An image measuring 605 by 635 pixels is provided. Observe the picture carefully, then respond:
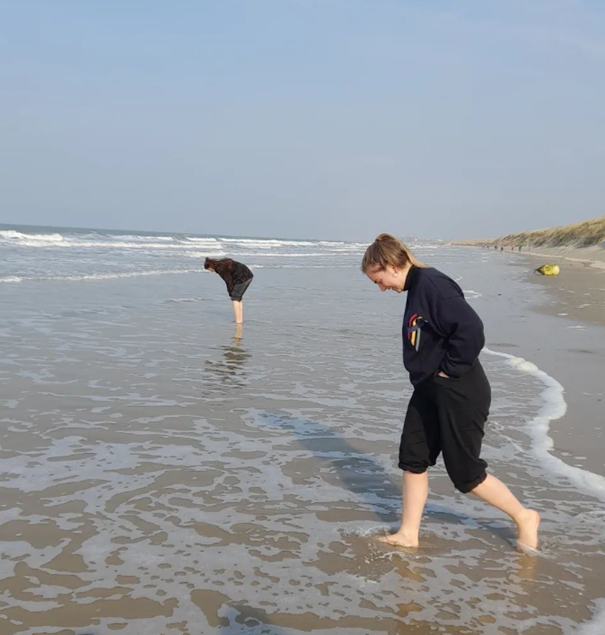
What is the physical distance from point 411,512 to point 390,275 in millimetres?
1299

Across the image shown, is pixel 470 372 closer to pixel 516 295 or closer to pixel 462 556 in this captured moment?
pixel 462 556

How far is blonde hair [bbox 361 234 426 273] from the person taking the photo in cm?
354

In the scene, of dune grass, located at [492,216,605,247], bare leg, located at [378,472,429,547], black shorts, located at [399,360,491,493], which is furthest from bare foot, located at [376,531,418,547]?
dune grass, located at [492,216,605,247]

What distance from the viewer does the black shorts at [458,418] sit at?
3.48 m

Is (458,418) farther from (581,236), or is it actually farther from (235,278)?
(581,236)

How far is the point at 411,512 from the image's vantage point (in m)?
3.66

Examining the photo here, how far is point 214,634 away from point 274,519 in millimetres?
1140

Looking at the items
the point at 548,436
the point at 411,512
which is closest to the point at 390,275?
the point at 411,512

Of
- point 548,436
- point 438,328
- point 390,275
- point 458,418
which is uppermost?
point 390,275

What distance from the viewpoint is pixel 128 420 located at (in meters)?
5.64

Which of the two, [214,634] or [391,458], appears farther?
[391,458]

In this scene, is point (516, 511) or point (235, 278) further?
point (235, 278)

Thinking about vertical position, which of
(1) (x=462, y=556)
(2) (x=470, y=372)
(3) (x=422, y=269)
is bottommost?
(1) (x=462, y=556)

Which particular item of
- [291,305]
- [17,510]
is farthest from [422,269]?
[291,305]
